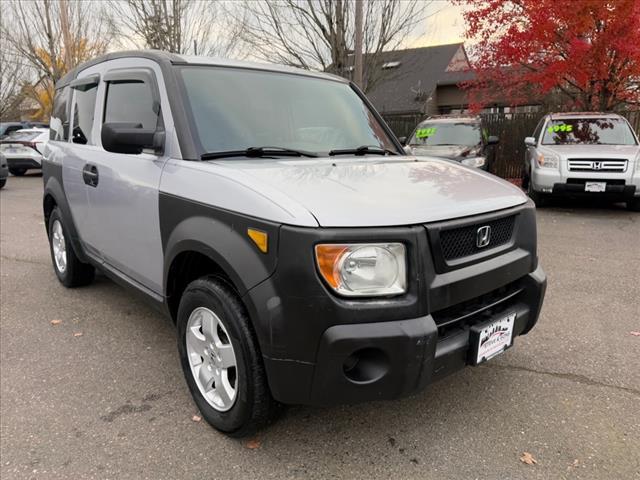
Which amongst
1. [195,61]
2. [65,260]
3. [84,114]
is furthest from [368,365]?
[65,260]

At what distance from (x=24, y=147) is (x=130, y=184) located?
14.9 m

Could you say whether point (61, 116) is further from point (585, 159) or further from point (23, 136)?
point (23, 136)

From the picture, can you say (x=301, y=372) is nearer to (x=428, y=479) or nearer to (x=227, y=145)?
(x=428, y=479)

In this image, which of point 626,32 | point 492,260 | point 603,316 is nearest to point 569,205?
point 626,32

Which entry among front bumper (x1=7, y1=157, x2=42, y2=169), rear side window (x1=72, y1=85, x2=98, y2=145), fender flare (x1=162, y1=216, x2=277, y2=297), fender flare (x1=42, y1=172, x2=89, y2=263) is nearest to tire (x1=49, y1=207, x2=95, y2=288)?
fender flare (x1=42, y1=172, x2=89, y2=263)

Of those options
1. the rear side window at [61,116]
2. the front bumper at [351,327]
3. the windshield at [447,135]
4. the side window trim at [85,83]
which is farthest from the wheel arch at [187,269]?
the windshield at [447,135]

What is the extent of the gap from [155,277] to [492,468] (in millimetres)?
2056

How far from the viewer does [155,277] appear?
2.96m

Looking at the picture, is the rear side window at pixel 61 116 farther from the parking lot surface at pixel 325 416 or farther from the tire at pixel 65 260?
the parking lot surface at pixel 325 416

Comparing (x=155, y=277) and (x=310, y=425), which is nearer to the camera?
(x=310, y=425)

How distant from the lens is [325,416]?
8.75ft

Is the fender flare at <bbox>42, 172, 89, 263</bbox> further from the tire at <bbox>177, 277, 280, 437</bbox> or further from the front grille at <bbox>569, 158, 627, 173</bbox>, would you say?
the front grille at <bbox>569, 158, 627, 173</bbox>

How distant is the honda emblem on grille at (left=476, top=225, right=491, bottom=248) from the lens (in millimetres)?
2299

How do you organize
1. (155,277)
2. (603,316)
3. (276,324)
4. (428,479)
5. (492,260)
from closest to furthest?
(276,324), (428,479), (492,260), (155,277), (603,316)
